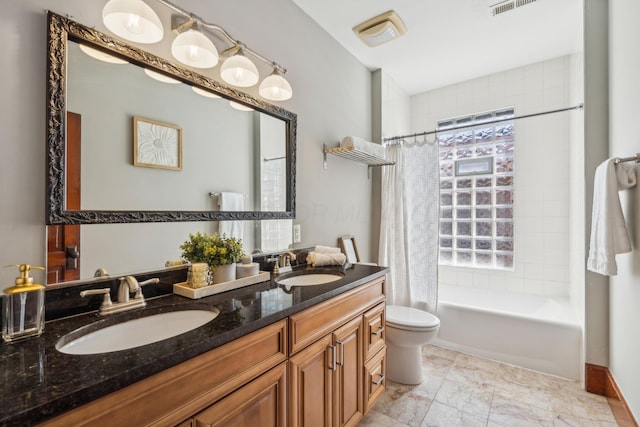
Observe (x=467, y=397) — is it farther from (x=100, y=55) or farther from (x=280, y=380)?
(x=100, y=55)

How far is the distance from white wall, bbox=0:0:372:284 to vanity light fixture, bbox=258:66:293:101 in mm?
62

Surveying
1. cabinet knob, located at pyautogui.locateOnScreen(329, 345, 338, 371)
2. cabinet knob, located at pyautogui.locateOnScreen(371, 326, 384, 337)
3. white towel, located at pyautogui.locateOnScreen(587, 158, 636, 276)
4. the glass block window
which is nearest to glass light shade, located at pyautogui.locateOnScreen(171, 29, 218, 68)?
cabinet knob, located at pyautogui.locateOnScreen(329, 345, 338, 371)

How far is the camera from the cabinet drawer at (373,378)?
5.27 feet

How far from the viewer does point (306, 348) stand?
119 centimetres

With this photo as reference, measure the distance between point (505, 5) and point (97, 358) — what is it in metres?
2.83

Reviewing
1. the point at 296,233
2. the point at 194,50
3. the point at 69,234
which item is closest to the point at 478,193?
the point at 296,233

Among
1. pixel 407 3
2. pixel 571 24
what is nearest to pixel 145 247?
pixel 407 3

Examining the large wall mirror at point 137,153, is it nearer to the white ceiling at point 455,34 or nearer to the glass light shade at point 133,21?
the glass light shade at point 133,21

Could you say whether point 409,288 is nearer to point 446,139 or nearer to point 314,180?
point 314,180

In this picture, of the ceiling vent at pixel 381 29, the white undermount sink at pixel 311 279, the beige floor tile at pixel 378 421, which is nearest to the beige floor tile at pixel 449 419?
the beige floor tile at pixel 378 421

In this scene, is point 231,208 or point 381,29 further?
point 381,29

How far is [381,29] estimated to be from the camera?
82.4 inches

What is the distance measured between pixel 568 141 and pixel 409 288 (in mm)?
2084

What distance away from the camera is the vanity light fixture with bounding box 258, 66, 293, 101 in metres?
1.64
